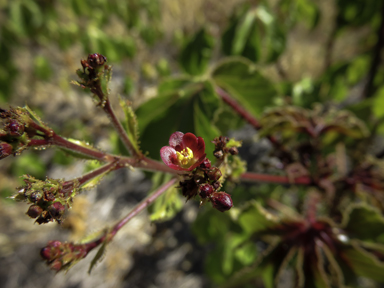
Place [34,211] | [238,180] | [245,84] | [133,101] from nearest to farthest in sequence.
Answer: [34,211] → [238,180] → [245,84] → [133,101]

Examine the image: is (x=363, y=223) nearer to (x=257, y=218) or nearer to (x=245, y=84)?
(x=257, y=218)

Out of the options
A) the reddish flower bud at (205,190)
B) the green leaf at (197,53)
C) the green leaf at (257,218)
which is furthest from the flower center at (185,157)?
the green leaf at (197,53)

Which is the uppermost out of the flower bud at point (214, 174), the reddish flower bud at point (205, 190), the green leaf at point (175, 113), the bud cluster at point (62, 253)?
the green leaf at point (175, 113)

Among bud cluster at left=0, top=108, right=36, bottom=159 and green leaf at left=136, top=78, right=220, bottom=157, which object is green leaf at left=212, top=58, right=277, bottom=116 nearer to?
green leaf at left=136, top=78, right=220, bottom=157

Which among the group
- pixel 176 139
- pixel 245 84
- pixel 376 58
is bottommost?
pixel 176 139

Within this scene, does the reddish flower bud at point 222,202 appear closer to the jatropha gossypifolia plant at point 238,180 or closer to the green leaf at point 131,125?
the jatropha gossypifolia plant at point 238,180

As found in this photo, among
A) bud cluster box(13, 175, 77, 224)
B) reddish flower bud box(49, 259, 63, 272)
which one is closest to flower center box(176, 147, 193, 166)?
bud cluster box(13, 175, 77, 224)

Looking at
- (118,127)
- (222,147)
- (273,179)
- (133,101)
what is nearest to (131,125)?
(118,127)
